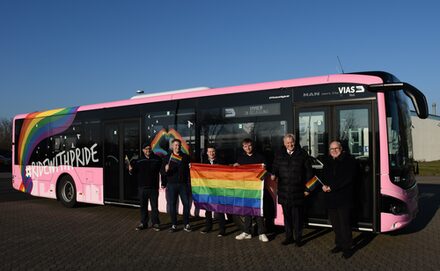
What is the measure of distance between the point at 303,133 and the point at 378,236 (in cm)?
251

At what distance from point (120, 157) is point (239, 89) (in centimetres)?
375

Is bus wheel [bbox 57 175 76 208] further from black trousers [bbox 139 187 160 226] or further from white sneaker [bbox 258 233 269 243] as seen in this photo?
white sneaker [bbox 258 233 269 243]

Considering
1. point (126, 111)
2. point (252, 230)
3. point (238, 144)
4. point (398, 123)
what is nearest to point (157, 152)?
point (126, 111)

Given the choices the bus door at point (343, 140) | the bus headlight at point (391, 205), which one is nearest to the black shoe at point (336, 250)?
the bus door at point (343, 140)

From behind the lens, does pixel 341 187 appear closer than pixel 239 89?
Yes

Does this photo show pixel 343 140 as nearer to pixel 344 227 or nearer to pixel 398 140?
pixel 398 140

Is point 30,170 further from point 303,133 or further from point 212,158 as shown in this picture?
point 303,133

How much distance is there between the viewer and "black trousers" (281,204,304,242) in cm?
709

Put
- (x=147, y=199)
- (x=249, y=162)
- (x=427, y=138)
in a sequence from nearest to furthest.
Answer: (x=249, y=162)
(x=147, y=199)
(x=427, y=138)

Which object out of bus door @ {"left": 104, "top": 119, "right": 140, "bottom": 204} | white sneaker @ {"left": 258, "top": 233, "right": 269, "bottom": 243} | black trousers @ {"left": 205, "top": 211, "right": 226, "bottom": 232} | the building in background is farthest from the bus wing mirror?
the building in background

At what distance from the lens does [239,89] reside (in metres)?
8.66

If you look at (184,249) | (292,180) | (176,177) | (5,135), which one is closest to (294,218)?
(292,180)

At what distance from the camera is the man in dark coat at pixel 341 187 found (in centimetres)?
645

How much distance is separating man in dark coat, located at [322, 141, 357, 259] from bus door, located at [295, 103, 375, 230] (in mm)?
555
